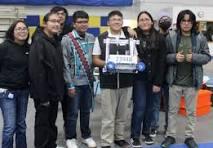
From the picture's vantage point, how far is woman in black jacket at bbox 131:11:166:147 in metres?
4.41

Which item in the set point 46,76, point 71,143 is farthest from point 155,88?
point 46,76

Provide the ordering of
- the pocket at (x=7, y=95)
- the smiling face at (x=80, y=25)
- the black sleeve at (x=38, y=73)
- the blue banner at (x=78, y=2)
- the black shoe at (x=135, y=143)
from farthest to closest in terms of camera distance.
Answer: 1. the blue banner at (x=78, y=2)
2. the black shoe at (x=135, y=143)
3. the smiling face at (x=80, y=25)
4. the pocket at (x=7, y=95)
5. the black sleeve at (x=38, y=73)

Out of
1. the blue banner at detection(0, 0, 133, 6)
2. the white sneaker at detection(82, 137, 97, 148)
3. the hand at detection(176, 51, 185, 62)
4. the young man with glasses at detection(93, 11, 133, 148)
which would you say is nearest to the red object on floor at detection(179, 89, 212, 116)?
the hand at detection(176, 51, 185, 62)

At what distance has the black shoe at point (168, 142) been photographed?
14.9ft

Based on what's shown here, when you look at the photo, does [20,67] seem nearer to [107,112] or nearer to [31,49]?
[31,49]

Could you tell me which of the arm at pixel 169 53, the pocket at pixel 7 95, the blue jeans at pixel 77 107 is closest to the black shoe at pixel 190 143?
the arm at pixel 169 53

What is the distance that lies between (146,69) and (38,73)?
131cm

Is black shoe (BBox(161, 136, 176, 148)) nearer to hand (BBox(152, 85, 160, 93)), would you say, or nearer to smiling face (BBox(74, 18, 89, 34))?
hand (BBox(152, 85, 160, 93))

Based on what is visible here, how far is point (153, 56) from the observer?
4.43 meters

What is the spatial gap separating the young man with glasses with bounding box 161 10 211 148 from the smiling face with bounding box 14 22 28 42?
164cm

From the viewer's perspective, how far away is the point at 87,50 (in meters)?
4.39

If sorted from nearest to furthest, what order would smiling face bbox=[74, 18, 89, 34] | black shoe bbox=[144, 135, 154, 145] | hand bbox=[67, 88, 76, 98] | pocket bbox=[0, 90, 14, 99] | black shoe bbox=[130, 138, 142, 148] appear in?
pocket bbox=[0, 90, 14, 99] → hand bbox=[67, 88, 76, 98] → smiling face bbox=[74, 18, 89, 34] → black shoe bbox=[130, 138, 142, 148] → black shoe bbox=[144, 135, 154, 145]

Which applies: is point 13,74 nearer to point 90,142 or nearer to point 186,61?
point 90,142

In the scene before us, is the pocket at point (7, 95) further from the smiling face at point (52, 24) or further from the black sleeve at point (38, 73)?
the smiling face at point (52, 24)
